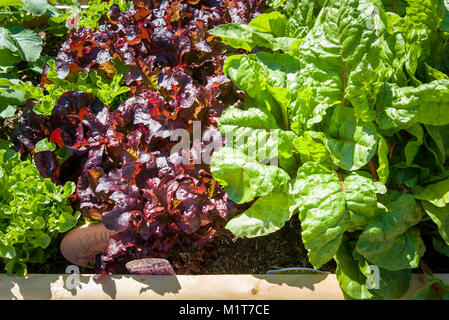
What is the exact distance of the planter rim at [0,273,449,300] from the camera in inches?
61.0

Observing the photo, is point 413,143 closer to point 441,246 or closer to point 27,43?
point 441,246

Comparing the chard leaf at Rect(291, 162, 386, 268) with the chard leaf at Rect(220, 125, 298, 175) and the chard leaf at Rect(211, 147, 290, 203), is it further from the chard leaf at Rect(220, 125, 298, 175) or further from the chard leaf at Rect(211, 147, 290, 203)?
the chard leaf at Rect(220, 125, 298, 175)

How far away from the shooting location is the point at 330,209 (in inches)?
54.9

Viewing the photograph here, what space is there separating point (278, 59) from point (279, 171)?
539mm

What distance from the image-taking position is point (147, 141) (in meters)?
1.77

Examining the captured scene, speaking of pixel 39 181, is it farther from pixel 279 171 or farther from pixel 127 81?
pixel 279 171

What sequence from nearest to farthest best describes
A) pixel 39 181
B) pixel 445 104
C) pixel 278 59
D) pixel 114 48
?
pixel 445 104, pixel 39 181, pixel 278 59, pixel 114 48

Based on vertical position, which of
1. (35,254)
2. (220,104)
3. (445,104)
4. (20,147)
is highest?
(445,104)

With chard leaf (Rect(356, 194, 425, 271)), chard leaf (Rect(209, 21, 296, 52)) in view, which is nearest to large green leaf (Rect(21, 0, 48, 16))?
chard leaf (Rect(209, 21, 296, 52))

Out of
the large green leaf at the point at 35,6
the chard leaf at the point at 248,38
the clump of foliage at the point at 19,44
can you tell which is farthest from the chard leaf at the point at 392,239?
the large green leaf at the point at 35,6

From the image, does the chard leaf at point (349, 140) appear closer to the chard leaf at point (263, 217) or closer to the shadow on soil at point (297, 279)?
the chard leaf at point (263, 217)

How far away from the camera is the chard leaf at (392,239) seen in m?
1.42

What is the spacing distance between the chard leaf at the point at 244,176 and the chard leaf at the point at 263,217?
2.0 inches

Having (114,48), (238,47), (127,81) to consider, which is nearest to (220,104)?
(238,47)
